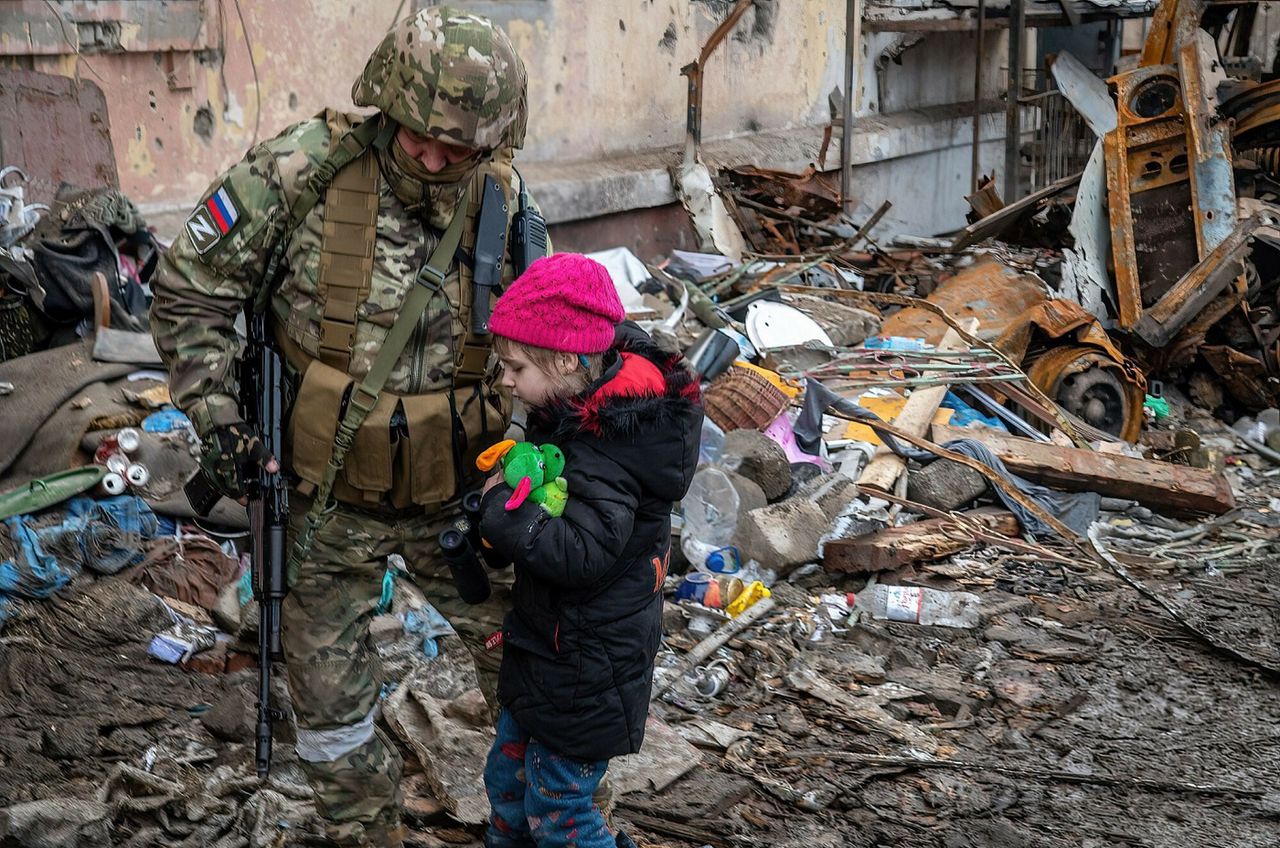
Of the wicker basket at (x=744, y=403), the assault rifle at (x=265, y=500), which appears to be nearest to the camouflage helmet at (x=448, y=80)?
the assault rifle at (x=265, y=500)

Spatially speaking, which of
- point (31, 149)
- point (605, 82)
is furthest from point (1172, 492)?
point (31, 149)

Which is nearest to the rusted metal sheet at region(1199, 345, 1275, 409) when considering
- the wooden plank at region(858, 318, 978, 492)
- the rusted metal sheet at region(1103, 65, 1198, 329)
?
the rusted metal sheet at region(1103, 65, 1198, 329)

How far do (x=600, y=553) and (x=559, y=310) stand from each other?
1.44 feet

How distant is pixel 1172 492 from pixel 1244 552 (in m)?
0.51

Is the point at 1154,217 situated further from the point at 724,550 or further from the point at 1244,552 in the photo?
the point at 724,550

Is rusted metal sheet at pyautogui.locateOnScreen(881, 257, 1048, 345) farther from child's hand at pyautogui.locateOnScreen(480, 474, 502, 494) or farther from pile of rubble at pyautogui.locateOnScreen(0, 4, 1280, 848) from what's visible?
child's hand at pyautogui.locateOnScreen(480, 474, 502, 494)

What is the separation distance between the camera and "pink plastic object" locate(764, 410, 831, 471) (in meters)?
6.04

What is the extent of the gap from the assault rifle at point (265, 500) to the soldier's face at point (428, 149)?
494 mm

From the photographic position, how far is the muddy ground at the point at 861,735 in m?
3.51

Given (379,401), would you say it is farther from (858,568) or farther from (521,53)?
(521,53)

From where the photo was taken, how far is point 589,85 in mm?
8688

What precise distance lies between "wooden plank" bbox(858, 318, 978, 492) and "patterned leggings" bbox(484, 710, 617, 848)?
11.3 ft

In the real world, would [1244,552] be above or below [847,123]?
below

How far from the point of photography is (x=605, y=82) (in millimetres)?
8836
